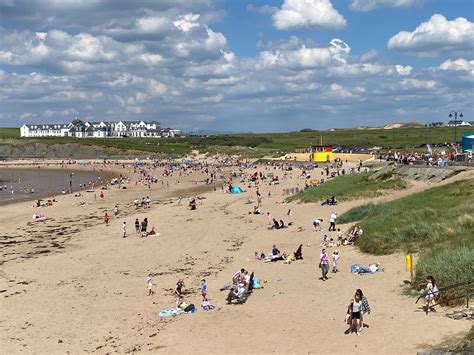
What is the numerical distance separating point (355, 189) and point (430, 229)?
18493 mm

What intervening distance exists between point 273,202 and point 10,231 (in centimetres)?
2021

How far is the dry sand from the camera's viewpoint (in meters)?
13.3

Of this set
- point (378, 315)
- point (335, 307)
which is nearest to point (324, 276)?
point (335, 307)

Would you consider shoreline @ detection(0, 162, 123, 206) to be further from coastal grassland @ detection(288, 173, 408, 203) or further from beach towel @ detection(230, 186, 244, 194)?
coastal grassland @ detection(288, 173, 408, 203)

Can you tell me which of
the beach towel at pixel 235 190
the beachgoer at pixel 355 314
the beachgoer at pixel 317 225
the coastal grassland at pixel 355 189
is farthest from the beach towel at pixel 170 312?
the beach towel at pixel 235 190

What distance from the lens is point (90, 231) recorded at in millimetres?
34062

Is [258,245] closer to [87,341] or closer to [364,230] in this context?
[364,230]

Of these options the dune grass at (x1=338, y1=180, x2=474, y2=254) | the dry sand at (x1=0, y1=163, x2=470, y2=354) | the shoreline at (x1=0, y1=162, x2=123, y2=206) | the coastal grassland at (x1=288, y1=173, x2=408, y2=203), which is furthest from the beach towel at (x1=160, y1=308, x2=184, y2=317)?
the shoreline at (x1=0, y1=162, x2=123, y2=206)

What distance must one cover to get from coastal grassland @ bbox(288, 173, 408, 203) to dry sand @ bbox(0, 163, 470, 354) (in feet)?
7.65

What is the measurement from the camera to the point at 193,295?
18672mm

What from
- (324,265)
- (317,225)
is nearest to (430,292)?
(324,265)

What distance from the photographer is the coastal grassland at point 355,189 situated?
36.1 meters

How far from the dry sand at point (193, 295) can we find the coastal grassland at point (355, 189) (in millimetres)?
2332

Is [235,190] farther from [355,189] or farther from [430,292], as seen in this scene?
[430,292]
